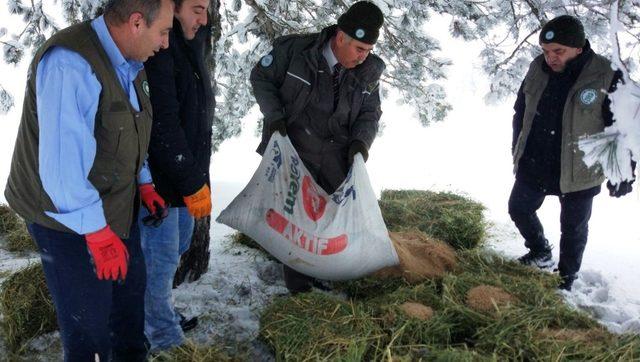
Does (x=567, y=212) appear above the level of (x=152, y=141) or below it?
below

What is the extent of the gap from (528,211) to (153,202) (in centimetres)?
288

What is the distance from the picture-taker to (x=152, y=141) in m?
2.00

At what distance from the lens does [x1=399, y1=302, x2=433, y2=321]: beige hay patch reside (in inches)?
84.4

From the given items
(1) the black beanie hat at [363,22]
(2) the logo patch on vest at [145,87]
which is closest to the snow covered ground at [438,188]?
(1) the black beanie hat at [363,22]

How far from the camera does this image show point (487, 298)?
232cm

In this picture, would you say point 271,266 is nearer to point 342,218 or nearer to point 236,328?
point 236,328

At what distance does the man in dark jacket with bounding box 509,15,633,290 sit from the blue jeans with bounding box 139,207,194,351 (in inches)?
102

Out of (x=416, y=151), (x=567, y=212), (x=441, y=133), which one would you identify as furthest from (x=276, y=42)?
(x=441, y=133)

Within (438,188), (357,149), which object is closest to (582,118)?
(357,149)

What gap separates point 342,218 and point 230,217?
0.70 meters

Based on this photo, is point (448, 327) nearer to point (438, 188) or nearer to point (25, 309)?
point (25, 309)

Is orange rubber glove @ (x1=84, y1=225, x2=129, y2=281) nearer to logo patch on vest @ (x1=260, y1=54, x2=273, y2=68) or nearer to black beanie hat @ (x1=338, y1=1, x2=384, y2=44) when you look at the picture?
logo patch on vest @ (x1=260, y1=54, x2=273, y2=68)

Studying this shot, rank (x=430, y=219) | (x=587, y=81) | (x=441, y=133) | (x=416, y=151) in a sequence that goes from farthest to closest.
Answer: (x=441, y=133) → (x=416, y=151) → (x=430, y=219) → (x=587, y=81)

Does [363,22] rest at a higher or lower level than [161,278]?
higher
